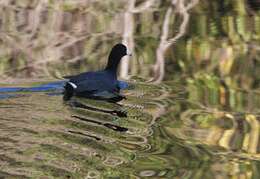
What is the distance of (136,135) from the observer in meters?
6.86

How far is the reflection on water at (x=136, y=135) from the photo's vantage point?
589 cm

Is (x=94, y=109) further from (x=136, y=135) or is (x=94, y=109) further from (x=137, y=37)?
(x=137, y=37)

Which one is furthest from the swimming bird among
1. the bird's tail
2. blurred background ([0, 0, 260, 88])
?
blurred background ([0, 0, 260, 88])

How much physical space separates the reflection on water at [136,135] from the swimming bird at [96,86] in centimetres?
20

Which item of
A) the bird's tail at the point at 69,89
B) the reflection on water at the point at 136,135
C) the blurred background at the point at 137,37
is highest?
the blurred background at the point at 137,37

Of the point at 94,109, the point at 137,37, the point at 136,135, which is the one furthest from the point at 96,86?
the point at 137,37

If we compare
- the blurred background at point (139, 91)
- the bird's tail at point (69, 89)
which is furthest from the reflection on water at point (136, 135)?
the bird's tail at point (69, 89)

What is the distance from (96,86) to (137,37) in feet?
10.7

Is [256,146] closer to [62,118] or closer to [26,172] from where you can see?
[62,118]

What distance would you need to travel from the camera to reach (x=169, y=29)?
40.3ft

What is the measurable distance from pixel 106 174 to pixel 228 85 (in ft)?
12.3

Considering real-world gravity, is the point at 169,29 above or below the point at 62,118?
above

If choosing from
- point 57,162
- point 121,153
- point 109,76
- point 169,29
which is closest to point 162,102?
point 109,76

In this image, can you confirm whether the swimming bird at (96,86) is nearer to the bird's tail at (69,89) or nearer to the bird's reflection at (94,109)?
the bird's tail at (69,89)
